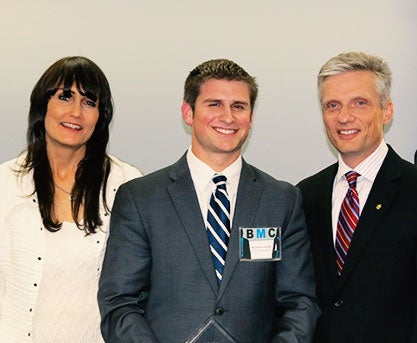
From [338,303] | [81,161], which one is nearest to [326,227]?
[338,303]

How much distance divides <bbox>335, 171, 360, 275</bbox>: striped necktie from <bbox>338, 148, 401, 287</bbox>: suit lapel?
5 cm

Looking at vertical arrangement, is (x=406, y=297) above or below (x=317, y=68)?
below

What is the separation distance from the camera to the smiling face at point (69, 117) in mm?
2768

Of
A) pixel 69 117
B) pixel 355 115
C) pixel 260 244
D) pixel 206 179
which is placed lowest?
pixel 260 244

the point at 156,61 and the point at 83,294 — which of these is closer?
the point at 83,294

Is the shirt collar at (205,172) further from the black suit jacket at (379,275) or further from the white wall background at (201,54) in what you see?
the white wall background at (201,54)

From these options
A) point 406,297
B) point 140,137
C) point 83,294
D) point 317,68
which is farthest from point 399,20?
point 83,294

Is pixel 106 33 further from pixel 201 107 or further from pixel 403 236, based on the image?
pixel 403 236

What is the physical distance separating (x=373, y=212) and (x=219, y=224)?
2.12ft

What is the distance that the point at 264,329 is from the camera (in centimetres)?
248

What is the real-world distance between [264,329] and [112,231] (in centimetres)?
73

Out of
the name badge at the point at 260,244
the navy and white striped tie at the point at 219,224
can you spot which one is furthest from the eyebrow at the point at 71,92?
the name badge at the point at 260,244

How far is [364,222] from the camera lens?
2.55 meters

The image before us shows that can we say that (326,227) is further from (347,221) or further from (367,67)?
(367,67)
